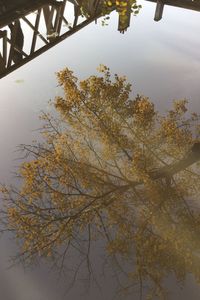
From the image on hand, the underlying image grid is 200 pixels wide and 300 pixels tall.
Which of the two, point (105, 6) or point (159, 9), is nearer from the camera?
point (105, 6)

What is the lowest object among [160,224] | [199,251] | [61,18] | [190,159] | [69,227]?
[199,251]

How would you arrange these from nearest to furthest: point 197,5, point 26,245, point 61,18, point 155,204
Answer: point 61,18
point 197,5
point 155,204
point 26,245

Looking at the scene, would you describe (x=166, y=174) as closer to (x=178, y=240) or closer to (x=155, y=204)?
(x=155, y=204)

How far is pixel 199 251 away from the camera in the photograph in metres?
10.7

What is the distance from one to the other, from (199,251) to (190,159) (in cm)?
310

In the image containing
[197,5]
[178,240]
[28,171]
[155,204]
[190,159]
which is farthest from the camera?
[28,171]

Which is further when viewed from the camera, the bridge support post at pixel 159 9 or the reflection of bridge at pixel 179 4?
the bridge support post at pixel 159 9

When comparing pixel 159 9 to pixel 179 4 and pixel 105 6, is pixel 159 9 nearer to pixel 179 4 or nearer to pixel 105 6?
pixel 179 4

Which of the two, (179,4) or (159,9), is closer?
(179,4)

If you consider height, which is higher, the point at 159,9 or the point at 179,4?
the point at 159,9

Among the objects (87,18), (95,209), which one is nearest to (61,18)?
(87,18)

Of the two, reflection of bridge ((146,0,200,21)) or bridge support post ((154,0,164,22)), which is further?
bridge support post ((154,0,164,22))

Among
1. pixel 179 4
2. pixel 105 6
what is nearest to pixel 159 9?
pixel 179 4

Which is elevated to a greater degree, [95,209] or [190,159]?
[95,209]
